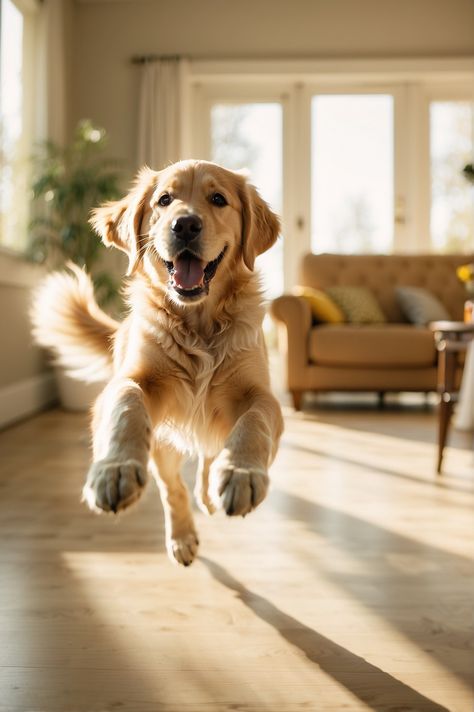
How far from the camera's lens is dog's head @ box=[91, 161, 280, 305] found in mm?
1436

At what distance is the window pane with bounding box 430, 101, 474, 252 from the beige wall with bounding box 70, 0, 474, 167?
588 mm

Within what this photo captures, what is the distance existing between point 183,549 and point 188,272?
0.72 metres

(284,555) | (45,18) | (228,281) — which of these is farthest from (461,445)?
(45,18)

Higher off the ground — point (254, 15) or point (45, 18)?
point (254, 15)

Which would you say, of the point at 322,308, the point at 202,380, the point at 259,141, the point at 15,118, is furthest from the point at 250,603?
the point at 259,141

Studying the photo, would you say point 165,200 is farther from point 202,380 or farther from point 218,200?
point 202,380

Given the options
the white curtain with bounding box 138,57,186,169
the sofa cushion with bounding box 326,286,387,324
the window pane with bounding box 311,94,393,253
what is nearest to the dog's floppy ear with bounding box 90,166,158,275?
the sofa cushion with bounding box 326,286,387,324

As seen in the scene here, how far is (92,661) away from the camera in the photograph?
1.39m

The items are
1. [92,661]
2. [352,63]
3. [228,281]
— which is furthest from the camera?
[352,63]

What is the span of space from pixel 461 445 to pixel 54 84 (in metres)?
3.98

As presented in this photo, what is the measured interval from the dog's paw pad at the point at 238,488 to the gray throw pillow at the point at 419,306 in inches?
176

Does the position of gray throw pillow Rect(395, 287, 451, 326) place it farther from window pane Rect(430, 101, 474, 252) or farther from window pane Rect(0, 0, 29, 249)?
window pane Rect(0, 0, 29, 249)

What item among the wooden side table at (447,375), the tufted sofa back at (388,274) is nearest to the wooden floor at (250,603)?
the wooden side table at (447,375)

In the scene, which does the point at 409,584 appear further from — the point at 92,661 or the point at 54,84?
the point at 54,84
